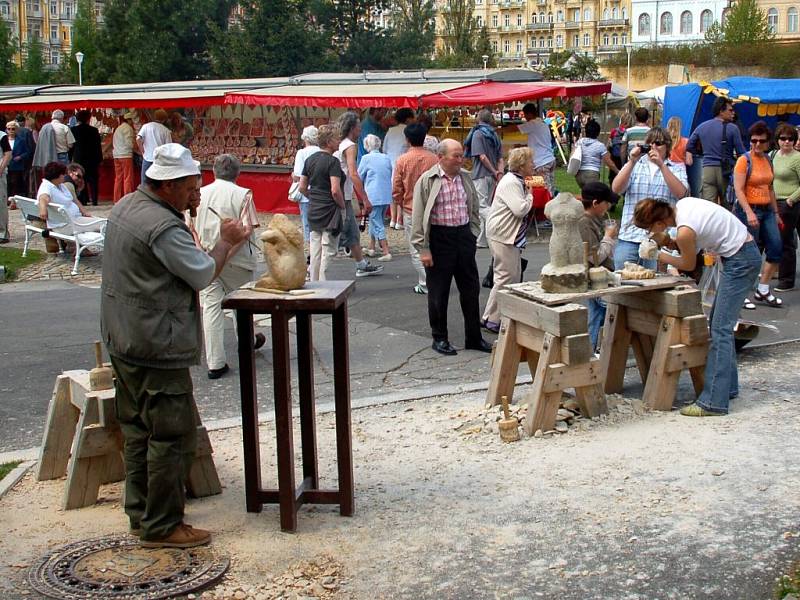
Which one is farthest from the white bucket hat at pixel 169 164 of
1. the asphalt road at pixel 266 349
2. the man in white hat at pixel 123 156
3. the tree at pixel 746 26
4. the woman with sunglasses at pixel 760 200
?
the tree at pixel 746 26

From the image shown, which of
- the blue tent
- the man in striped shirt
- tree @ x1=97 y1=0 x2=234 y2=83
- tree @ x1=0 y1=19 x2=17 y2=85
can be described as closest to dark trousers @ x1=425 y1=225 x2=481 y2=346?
the man in striped shirt

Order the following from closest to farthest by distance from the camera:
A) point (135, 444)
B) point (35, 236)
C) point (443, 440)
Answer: point (135, 444) < point (443, 440) < point (35, 236)

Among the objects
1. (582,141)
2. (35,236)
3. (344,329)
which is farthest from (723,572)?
(35,236)

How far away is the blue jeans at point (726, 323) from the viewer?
6.82m

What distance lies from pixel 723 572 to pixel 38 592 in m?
2.95

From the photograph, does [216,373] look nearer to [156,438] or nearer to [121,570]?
[156,438]

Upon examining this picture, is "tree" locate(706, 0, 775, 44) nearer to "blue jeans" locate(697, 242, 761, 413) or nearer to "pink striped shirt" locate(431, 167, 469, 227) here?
"pink striped shirt" locate(431, 167, 469, 227)

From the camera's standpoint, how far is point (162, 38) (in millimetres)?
47781

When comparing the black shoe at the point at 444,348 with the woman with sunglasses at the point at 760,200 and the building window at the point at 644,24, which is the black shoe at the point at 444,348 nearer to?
the woman with sunglasses at the point at 760,200

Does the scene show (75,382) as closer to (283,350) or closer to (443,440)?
(283,350)

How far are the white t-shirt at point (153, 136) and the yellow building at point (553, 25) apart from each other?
10150 centimetres

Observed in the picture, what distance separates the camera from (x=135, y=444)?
16.1 ft

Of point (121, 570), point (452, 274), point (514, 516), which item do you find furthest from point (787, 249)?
point (121, 570)

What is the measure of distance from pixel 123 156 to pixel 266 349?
12.6 meters
